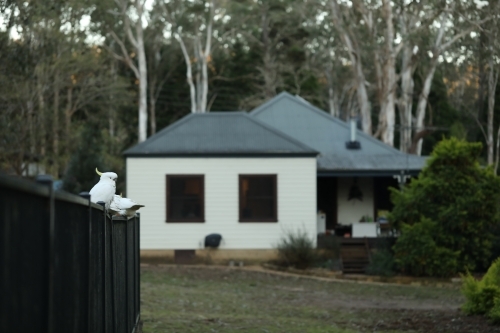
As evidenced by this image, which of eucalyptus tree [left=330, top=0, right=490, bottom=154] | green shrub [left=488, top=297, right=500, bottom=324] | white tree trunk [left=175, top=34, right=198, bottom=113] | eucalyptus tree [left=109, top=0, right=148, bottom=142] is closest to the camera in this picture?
green shrub [left=488, top=297, right=500, bottom=324]

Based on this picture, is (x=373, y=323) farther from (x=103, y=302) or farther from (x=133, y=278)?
(x=103, y=302)

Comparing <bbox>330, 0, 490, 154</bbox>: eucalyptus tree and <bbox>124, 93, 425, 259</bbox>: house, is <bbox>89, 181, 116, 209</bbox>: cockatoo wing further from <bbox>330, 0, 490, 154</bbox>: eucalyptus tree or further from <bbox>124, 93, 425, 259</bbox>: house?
<bbox>330, 0, 490, 154</bbox>: eucalyptus tree

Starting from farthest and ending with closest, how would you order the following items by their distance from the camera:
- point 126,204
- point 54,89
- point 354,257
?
point 54,89
point 354,257
point 126,204

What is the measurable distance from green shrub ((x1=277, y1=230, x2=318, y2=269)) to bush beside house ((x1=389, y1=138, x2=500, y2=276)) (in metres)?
3.19

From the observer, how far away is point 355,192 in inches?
1223

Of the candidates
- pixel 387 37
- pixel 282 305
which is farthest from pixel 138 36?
pixel 282 305

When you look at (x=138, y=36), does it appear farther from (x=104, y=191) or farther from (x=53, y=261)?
(x=53, y=261)

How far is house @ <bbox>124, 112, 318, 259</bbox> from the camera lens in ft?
91.7

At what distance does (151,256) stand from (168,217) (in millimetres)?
1234

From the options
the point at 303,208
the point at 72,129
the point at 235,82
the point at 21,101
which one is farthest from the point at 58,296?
the point at 235,82

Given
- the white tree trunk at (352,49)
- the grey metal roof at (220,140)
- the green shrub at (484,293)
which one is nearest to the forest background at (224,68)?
the white tree trunk at (352,49)

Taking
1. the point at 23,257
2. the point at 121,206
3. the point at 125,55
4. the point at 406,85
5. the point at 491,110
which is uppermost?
the point at 125,55

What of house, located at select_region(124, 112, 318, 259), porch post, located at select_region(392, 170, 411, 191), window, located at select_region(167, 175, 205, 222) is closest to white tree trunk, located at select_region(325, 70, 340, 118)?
porch post, located at select_region(392, 170, 411, 191)

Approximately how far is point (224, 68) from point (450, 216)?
35637mm
